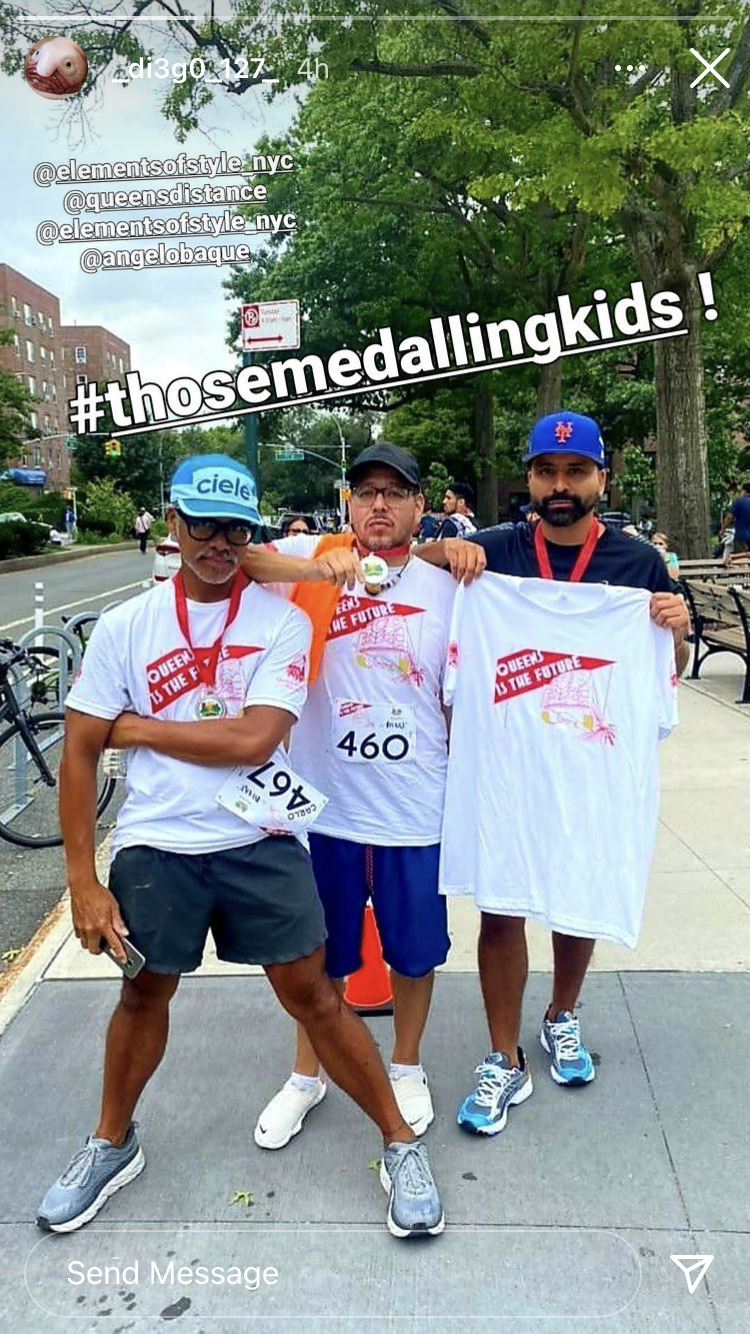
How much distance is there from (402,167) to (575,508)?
58.3 feet

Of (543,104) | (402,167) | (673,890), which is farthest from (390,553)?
(402,167)

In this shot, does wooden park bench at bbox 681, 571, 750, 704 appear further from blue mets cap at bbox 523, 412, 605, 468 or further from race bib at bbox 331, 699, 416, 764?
race bib at bbox 331, 699, 416, 764

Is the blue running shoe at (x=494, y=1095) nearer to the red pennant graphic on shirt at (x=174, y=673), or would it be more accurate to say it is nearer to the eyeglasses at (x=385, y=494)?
the red pennant graphic on shirt at (x=174, y=673)

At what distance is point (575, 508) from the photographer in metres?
2.68

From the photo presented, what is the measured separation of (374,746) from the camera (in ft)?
8.79

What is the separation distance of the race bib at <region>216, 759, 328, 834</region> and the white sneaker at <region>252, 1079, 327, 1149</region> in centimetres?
92

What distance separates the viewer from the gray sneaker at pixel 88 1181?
7.84ft

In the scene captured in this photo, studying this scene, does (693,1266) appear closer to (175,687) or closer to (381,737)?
(381,737)

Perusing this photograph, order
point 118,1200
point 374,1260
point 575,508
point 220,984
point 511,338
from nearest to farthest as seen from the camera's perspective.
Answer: point 374,1260 < point 118,1200 < point 575,508 < point 220,984 < point 511,338

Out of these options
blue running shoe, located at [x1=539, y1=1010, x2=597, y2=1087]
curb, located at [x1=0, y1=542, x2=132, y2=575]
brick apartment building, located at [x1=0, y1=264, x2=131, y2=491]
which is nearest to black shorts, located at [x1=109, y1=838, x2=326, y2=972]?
blue running shoe, located at [x1=539, y1=1010, x2=597, y2=1087]

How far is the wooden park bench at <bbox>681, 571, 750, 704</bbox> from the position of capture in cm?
823

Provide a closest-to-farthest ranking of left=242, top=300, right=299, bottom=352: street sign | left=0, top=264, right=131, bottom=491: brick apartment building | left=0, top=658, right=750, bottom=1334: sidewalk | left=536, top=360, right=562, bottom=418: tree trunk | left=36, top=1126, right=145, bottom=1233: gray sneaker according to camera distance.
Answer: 1. left=0, top=658, right=750, bottom=1334: sidewalk
2. left=36, top=1126, right=145, bottom=1233: gray sneaker
3. left=242, top=300, right=299, bottom=352: street sign
4. left=536, top=360, right=562, bottom=418: tree trunk
5. left=0, top=264, right=131, bottom=491: brick apartment building

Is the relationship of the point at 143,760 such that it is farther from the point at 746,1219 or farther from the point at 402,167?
the point at 402,167

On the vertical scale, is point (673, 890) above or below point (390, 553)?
below
